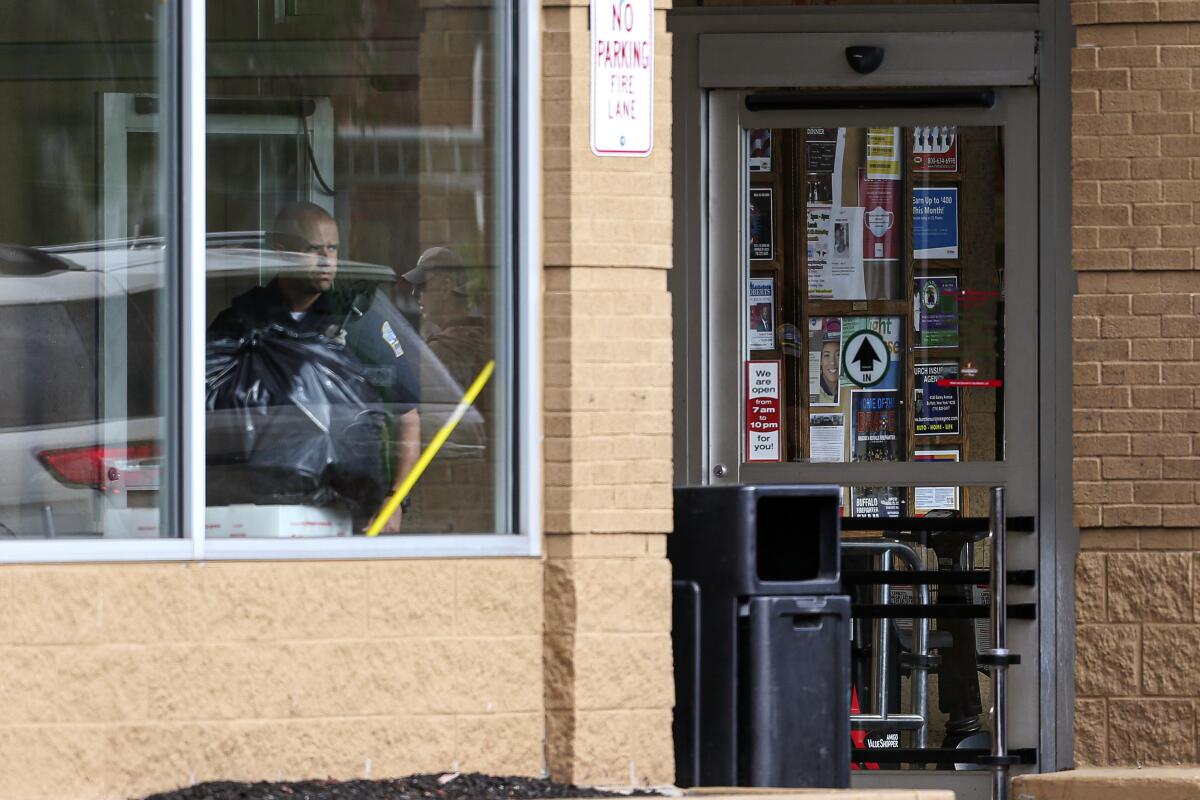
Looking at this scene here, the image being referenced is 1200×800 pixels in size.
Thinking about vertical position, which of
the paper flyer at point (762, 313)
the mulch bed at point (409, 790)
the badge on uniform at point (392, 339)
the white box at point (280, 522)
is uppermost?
the paper flyer at point (762, 313)

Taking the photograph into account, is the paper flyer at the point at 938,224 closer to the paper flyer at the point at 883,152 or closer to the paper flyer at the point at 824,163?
the paper flyer at the point at 883,152

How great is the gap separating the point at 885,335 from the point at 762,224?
703mm

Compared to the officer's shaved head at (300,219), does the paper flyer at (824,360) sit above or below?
below

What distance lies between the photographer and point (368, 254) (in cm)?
580

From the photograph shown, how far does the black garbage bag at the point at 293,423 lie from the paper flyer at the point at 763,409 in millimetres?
2348

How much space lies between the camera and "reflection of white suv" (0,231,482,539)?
18.5ft

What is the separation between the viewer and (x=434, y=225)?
5.82 metres

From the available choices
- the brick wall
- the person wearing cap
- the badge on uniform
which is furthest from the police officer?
the brick wall

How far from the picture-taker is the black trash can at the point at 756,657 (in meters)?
5.54

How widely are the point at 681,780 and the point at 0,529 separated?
2265mm

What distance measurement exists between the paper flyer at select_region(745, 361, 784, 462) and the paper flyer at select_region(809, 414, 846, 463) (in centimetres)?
14

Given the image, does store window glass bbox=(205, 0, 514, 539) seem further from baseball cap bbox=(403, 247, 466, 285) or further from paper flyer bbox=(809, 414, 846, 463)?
paper flyer bbox=(809, 414, 846, 463)

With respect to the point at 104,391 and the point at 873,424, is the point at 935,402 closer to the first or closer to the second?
the point at 873,424

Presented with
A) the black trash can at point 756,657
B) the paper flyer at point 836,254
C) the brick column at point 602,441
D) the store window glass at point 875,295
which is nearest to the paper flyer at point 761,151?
the store window glass at point 875,295
